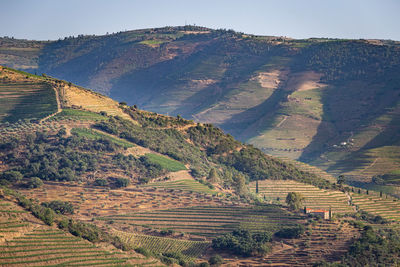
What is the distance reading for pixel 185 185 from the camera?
9225 cm

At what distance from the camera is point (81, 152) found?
302 feet

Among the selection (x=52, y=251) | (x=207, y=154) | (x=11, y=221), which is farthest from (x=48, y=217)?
(x=207, y=154)

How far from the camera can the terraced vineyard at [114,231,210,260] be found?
69.0 meters

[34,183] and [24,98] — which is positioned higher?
[24,98]

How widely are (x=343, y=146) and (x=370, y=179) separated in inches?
1477

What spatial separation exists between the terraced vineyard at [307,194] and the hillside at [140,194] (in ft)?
0.90

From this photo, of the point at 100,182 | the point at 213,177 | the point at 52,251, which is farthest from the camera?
the point at 213,177

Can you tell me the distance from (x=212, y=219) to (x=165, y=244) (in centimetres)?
896

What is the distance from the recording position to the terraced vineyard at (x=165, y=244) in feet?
226

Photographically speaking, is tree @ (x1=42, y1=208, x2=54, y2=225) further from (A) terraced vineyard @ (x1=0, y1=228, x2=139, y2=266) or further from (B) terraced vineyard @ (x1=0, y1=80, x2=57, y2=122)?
(B) terraced vineyard @ (x1=0, y1=80, x2=57, y2=122)

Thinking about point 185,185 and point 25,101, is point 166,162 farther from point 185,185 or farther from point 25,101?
point 25,101

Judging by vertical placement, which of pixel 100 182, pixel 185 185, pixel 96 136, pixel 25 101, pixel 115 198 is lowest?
pixel 115 198

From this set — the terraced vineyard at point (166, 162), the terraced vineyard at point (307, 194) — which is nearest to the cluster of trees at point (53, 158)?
the terraced vineyard at point (166, 162)

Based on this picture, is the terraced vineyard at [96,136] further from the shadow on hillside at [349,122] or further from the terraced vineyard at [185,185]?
the shadow on hillside at [349,122]
